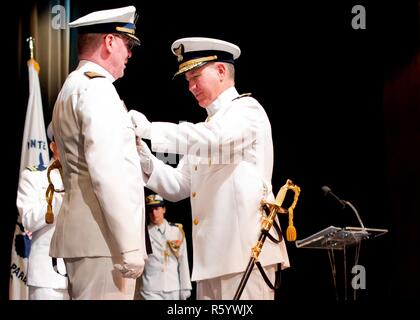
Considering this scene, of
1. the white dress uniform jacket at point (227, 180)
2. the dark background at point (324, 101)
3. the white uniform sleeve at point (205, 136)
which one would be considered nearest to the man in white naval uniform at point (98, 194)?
the white uniform sleeve at point (205, 136)

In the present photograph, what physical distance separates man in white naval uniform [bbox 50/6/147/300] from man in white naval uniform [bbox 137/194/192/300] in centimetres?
411

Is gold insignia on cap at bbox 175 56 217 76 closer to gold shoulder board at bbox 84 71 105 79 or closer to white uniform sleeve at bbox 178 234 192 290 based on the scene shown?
gold shoulder board at bbox 84 71 105 79

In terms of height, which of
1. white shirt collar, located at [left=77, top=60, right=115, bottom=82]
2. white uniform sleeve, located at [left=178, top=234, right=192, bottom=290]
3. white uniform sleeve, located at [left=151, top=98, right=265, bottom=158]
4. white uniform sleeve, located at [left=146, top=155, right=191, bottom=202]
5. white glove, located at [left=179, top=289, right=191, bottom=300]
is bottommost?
white glove, located at [left=179, top=289, right=191, bottom=300]

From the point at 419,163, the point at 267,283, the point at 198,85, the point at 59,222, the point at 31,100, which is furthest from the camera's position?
the point at 419,163

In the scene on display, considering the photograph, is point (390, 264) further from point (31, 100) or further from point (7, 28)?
point (7, 28)

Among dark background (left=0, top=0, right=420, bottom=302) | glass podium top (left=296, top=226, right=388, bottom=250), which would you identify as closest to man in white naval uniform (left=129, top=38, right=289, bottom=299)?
glass podium top (left=296, top=226, right=388, bottom=250)

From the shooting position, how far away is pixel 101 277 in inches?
94.1

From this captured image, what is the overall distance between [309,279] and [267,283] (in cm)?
334

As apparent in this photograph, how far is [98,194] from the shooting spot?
94.7 inches

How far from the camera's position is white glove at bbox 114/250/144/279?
7.69 feet

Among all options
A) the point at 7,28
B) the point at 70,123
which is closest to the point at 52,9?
the point at 7,28

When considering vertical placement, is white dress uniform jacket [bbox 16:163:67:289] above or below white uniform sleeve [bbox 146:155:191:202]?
below

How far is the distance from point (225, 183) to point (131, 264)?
794 millimetres

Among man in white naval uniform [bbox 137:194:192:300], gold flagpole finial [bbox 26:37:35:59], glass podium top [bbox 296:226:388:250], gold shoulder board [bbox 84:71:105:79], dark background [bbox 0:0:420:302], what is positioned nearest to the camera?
gold shoulder board [bbox 84:71:105:79]
